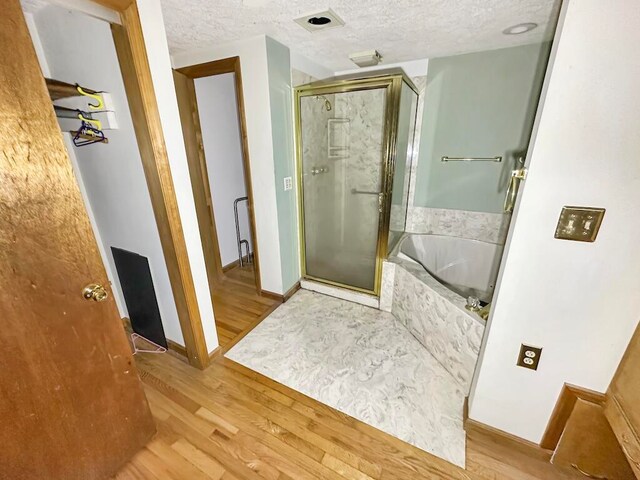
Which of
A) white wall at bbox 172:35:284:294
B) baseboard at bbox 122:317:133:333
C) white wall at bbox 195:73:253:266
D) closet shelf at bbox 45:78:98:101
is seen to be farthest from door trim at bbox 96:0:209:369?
white wall at bbox 195:73:253:266

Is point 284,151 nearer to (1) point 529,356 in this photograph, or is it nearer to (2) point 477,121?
(2) point 477,121

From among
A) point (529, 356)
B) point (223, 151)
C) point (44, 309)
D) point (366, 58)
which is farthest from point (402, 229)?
point (44, 309)

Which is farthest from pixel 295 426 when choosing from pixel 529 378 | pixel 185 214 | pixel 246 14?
pixel 246 14

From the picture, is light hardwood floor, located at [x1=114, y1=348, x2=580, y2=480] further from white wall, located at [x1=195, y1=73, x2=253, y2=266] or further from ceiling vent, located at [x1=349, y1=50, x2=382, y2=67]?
ceiling vent, located at [x1=349, y1=50, x2=382, y2=67]

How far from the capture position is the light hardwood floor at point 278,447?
1.20m

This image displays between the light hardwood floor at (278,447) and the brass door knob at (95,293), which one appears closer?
the brass door knob at (95,293)

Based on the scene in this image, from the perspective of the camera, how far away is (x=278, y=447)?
130 centimetres

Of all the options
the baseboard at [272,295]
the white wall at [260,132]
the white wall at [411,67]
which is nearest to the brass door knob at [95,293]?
the white wall at [260,132]

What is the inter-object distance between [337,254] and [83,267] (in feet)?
6.63

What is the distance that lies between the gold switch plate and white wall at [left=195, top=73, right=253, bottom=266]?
2.95 meters

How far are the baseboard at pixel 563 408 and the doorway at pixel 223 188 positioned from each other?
192 cm

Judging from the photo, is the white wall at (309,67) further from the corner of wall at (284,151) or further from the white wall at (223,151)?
the white wall at (223,151)

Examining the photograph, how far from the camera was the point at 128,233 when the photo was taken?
5.60 ft

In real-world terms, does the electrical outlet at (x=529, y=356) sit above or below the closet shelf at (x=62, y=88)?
below
